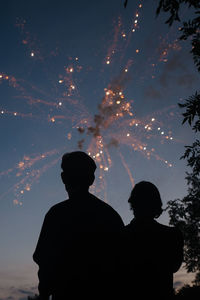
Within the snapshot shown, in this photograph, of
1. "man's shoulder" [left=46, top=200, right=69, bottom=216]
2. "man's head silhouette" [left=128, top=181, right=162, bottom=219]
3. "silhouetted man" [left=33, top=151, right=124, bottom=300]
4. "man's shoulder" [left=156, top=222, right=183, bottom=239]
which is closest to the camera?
"silhouetted man" [left=33, top=151, right=124, bottom=300]

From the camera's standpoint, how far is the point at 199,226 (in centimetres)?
2417

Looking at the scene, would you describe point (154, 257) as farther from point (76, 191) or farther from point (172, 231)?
point (76, 191)

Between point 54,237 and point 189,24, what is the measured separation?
6.51 metres

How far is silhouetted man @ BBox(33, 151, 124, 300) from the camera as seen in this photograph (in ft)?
7.61

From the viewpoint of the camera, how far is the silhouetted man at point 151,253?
3.33 m

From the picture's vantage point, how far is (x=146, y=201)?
3.68m

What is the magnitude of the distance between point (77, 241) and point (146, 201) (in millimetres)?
1482

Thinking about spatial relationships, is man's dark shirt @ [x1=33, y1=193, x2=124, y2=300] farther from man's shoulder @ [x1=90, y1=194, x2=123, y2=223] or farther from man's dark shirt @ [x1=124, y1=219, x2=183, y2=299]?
man's dark shirt @ [x1=124, y1=219, x2=183, y2=299]

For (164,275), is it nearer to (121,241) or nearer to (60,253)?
(121,241)

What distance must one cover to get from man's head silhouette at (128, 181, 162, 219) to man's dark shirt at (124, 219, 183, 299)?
15 centimetres

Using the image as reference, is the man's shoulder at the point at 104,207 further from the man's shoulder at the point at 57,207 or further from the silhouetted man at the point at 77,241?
the man's shoulder at the point at 57,207

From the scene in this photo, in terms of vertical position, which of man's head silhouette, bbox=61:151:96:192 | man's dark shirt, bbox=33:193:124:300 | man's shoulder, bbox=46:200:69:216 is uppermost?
man's head silhouette, bbox=61:151:96:192

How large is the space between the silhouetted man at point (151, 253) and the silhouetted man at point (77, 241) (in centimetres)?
78

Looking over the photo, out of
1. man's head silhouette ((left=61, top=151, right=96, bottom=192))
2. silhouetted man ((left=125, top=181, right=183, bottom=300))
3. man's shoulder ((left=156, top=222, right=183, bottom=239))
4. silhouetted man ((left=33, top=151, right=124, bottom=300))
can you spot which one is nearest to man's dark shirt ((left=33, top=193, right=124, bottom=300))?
silhouetted man ((left=33, top=151, right=124, bottom=300))
